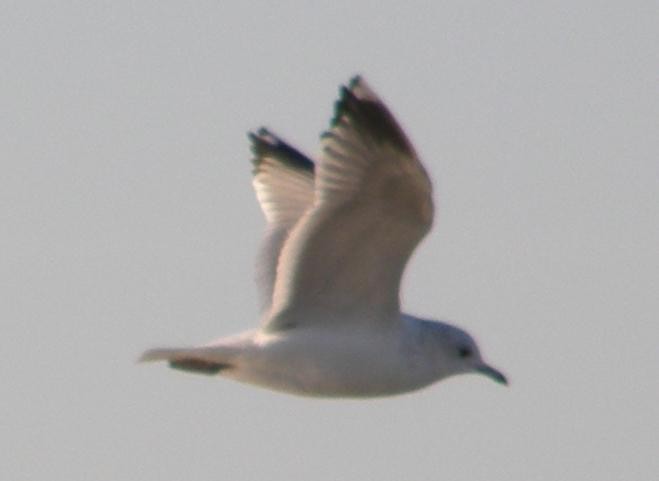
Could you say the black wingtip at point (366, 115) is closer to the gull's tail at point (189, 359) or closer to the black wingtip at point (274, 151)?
the gull's tail at point (189, 359)

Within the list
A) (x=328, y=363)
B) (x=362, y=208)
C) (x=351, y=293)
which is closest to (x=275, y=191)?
(x=351, y=293)

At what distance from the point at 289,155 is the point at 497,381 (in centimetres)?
254

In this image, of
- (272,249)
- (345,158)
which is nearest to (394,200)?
(345,158)

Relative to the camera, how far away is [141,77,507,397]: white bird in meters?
20.8

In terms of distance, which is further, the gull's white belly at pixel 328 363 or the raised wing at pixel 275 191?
the raised wing at pixel 275 191

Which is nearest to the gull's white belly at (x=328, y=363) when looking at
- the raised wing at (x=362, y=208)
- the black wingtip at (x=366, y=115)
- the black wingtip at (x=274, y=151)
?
the raised wing at (x=362, y=208)

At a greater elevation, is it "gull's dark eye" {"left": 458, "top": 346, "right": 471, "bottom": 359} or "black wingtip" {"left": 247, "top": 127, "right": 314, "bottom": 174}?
"black wingtip" {"left": 247, "top": 127, "right": 314, "bottom": 174}

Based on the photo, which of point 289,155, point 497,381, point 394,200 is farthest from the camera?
point 289,155

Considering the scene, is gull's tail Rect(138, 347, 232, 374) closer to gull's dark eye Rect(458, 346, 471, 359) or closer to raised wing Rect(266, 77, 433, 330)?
raised wing Rect(266, 77, 433, 330)

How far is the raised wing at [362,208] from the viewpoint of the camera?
67.9ft

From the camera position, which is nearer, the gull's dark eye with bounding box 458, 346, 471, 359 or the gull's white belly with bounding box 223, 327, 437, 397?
the gull's white belly with bounding box 223, 327, 437, 397

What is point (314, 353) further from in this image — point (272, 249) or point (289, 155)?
point (289, 155)

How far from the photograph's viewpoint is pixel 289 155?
24.1m

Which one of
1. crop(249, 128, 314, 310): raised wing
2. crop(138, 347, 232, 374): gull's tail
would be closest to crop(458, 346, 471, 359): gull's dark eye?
crop(249, 128, 314, 310): raised wing
